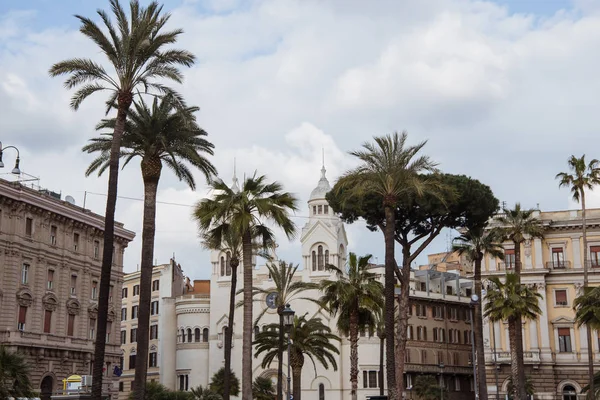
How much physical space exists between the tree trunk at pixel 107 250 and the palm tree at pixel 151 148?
79.9 inches

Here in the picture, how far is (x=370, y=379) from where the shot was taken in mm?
87938

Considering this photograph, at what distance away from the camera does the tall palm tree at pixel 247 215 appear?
41.7 meters

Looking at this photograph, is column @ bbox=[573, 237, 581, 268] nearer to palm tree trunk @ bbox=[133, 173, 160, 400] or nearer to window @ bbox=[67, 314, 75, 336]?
window @ bbox=[67, 314, 75, 336]

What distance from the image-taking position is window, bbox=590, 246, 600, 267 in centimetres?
8031

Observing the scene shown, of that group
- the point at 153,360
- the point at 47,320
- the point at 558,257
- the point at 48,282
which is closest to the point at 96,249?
the point at 48,282

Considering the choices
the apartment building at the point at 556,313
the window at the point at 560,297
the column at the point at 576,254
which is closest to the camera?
the apartment building at the point at 556,313

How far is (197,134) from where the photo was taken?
121ft

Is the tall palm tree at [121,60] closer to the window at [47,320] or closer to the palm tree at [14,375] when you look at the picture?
the palm tree at [14,375]

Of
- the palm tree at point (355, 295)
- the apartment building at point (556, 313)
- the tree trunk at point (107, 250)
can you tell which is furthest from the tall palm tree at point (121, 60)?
the apartment building at point (556, 313)

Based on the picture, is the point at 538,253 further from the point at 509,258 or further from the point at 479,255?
the point at 479,255

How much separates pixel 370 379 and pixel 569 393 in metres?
20.3

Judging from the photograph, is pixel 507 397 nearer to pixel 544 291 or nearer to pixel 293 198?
pixel 544 291

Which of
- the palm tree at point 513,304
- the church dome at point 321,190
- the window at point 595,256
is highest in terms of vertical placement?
the church dome at point 321,190

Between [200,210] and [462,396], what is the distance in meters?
64.4
